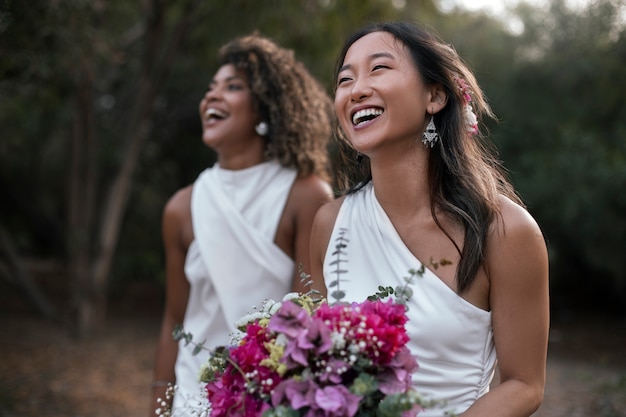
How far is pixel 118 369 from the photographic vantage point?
8.27m

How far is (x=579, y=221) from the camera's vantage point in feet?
30.7

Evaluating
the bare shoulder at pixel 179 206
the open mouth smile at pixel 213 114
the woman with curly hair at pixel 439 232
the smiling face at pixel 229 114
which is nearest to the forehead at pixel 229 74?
the smiling face at pixel 229 114

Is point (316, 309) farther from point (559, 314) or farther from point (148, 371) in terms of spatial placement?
point (559, 314)

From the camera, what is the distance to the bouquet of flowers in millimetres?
1639

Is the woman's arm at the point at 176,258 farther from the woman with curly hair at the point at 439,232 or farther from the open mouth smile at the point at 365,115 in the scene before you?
the open mouth smile at the point at 365,115

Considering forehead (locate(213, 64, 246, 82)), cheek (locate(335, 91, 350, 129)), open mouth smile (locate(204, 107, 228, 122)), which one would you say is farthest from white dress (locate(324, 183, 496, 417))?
forehead (locate(213, 64, 246, 82))

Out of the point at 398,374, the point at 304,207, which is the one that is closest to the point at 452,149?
the point at 398,374

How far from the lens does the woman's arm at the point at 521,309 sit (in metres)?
2.11

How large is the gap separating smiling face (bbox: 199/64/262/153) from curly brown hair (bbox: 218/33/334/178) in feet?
0.18

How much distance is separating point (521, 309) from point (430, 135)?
2.06ft

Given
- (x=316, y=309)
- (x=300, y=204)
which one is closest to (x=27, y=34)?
(x=300, y=204)

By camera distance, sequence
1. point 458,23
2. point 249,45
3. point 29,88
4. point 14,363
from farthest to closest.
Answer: point 458,23 → point 14,363 → point 29,88 → point 249,45

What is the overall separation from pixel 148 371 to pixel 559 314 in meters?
6.50

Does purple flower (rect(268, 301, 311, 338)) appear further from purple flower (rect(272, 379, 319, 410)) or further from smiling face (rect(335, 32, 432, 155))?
smiling face (rect(335, 32, 432, 155))
